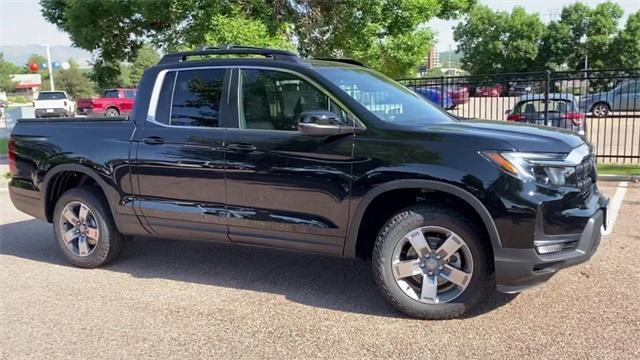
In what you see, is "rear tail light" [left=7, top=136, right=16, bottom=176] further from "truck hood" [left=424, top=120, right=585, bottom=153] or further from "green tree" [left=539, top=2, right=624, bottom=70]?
"green tree" [left=539, top=2, right=624, bottom=70]

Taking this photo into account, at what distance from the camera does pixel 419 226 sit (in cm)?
417

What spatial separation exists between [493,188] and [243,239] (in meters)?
2.04

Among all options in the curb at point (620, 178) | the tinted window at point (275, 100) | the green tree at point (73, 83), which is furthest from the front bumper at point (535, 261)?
the green tree at point (73, 83)

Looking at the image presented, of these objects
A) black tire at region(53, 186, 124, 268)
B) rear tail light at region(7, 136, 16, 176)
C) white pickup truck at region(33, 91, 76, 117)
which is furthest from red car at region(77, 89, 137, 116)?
black tire at region(53, 186, 124, 268)

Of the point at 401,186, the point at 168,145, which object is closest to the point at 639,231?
the point at 401,186

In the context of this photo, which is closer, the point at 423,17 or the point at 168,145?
the point at 168,145

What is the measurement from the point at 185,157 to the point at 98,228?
1331 mm

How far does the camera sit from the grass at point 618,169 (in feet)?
32.4

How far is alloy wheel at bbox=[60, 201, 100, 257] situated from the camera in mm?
5602

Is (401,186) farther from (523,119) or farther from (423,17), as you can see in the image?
(523,119)

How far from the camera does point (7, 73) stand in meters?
104

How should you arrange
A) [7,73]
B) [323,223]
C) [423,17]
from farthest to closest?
[7,73] < [423,17] < [323,223]

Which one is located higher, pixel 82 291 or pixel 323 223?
pixel 323 223

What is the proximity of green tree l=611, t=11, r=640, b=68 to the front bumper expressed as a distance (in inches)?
2152
